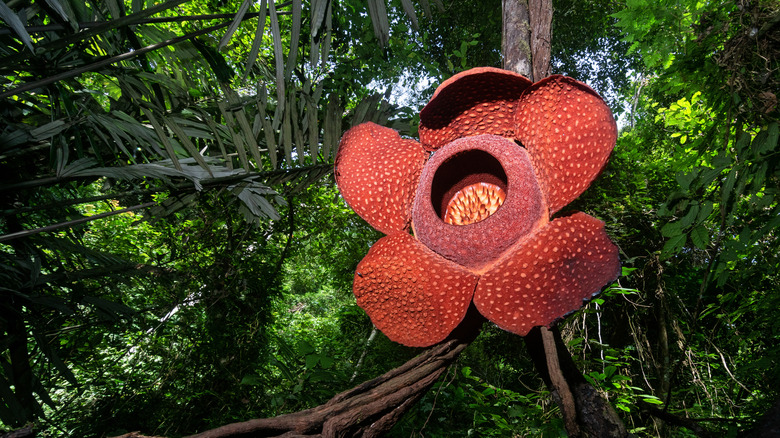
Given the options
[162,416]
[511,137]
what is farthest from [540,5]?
[162,416]

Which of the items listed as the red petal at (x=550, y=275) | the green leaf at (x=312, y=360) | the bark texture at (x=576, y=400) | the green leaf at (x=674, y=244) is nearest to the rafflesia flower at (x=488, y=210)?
the red petal at (x=550, y=275)

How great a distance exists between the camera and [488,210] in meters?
0.66

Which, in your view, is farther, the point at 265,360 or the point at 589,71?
the point at 589,71

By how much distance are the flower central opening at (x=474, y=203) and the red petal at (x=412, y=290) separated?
0.28ft

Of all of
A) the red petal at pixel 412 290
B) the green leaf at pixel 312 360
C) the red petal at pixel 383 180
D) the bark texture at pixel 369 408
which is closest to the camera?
the bark texture at pixel 369 408

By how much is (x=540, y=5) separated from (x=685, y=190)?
52 cm

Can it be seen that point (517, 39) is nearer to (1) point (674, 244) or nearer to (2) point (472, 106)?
(2) point (472, 106)

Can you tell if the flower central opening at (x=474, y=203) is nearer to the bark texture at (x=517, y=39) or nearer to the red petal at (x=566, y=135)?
the red petal at (x=566, y=135)

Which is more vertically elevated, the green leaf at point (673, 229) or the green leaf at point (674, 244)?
the green leaf at point (673, 229)

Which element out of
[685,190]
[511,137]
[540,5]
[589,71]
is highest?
[540,5]

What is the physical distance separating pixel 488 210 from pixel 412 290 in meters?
0.19

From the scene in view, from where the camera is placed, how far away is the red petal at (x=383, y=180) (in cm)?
74

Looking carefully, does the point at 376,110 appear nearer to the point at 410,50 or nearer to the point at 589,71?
the point at 410,50

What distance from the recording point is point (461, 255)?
24.2 inches
